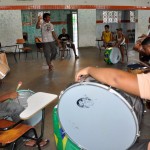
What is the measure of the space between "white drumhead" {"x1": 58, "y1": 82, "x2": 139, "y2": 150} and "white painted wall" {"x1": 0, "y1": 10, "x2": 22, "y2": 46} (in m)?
9.33

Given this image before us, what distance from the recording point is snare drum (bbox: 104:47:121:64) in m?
6.96

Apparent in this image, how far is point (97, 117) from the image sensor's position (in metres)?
1.25

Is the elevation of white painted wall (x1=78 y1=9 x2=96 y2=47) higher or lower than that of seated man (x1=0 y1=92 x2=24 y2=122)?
higher

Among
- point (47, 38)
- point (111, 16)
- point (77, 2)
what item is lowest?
point (47, 38)

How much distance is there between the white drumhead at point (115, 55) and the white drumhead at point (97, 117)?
19.0 ft

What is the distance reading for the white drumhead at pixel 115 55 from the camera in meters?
7.01

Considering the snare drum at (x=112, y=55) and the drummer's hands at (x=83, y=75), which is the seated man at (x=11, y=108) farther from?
the snare drum at (x=112, y=55)

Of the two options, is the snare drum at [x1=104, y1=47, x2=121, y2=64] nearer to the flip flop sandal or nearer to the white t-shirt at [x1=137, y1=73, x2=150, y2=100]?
the flip flop sandal

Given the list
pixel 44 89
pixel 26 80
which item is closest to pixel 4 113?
pixel 44 89

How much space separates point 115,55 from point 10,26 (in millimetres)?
5276

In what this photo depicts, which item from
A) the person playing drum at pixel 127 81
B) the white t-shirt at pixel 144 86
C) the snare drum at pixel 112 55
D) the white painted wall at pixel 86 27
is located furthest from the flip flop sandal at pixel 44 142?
the white painted wall at pixel 86 27

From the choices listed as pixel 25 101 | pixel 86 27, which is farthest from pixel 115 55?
pixel 25 101

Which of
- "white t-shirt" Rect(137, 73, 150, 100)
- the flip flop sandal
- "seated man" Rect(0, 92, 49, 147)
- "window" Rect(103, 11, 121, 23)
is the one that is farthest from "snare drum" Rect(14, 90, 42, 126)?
"window" Rect(103, 11, 121, 23)

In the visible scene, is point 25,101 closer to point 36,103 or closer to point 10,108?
point 10,108
